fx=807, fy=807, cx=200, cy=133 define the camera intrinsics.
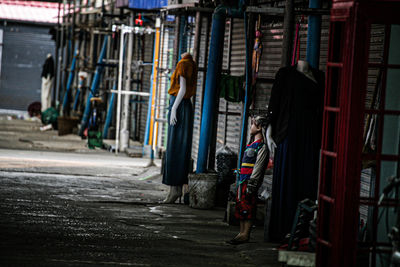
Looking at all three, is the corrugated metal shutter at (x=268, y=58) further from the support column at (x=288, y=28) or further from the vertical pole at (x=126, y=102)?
the vertical pole at (x=126, y=102)

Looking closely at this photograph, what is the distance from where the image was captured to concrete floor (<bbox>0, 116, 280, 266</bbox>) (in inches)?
347

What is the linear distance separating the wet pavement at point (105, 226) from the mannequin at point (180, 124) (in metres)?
0.51

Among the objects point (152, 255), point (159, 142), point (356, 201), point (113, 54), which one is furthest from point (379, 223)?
point (113, 54)

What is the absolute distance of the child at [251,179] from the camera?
32.5 ft

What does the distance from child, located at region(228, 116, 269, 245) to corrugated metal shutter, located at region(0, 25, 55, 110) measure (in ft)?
115

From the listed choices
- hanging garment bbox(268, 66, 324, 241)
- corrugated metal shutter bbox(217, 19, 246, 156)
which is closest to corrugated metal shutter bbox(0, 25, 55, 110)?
corrugated metal shutter bbox(217, 19, 246, 156)

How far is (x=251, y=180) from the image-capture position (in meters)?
9.88

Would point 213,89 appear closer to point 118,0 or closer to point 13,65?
point 118,0

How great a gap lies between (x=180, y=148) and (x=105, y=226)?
8.99 ft

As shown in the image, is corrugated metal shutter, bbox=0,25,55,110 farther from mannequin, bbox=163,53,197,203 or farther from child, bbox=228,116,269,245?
child, bbox=228,116,269,245

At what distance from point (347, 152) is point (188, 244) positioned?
360cm

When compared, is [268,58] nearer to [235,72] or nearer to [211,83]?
→ [211,83]

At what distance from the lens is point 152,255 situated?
29.4 feet

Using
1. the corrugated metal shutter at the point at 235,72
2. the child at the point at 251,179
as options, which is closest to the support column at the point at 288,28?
the child at the point at 251,179
